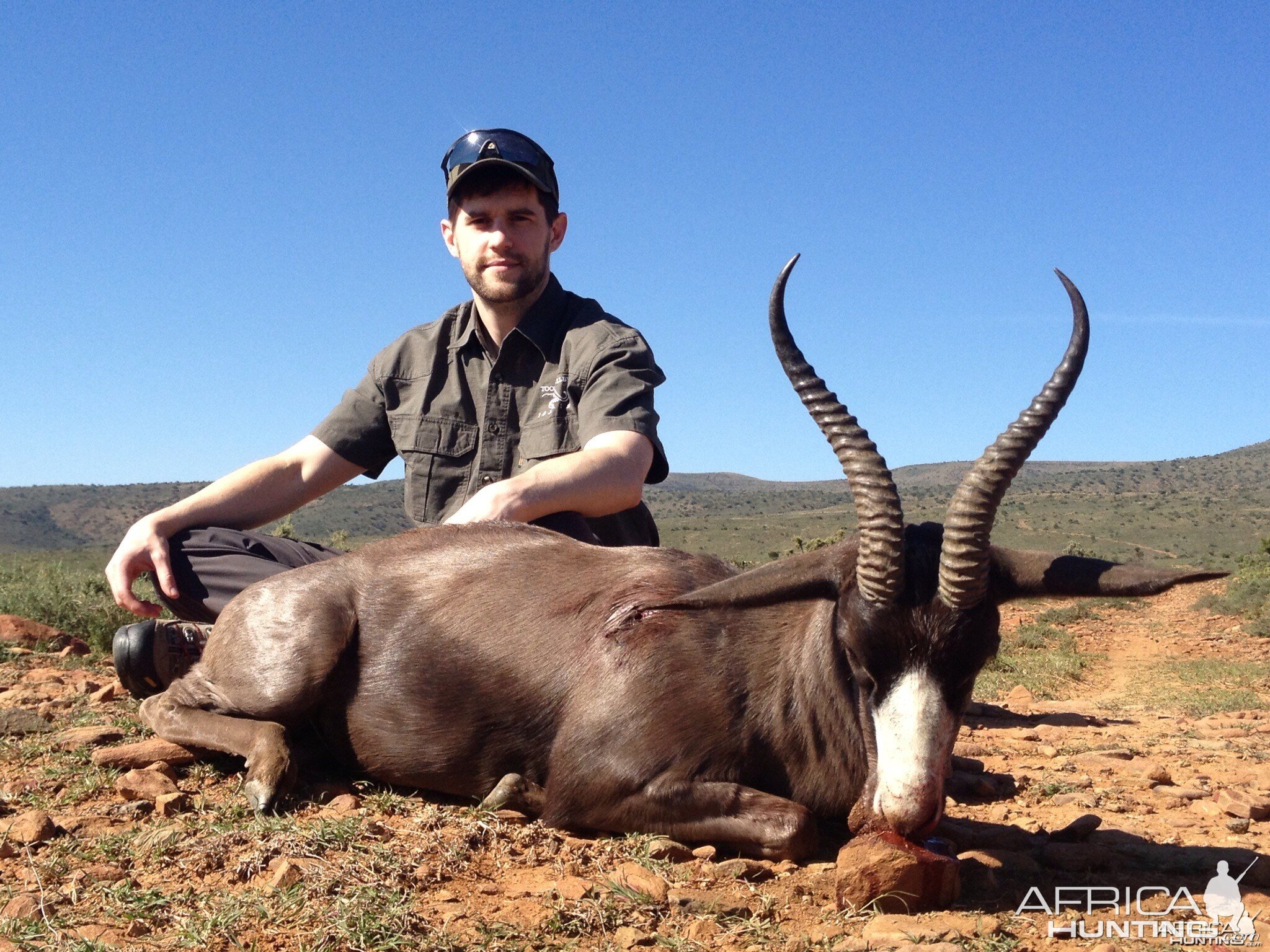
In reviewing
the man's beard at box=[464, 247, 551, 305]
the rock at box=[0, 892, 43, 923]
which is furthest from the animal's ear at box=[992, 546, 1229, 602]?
the man's beard at box=[464, 247, 551, 305]

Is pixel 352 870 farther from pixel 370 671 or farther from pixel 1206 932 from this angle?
pixel 1206 932

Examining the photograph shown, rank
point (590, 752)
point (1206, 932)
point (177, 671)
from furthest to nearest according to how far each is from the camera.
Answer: point (177, 671) → point (590, 752) → point (1206, 932)

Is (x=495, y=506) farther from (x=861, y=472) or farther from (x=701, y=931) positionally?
(x=701, y=931)

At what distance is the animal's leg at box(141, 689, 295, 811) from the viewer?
4387 millimetres

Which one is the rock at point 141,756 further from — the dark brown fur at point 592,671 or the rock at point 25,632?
the rock at point 25,632

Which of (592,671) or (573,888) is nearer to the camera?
(573,888)

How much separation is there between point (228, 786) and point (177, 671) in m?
1.21

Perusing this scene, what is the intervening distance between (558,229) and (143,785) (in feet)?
12.9

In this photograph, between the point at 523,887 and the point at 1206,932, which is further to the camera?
the point at 523,887

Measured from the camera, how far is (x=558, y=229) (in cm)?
687

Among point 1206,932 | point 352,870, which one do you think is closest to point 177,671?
point 352,870

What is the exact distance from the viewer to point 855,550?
402cm

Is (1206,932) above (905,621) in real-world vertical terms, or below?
below

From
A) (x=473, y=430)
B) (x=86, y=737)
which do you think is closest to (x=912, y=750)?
(x=473, y=430)
